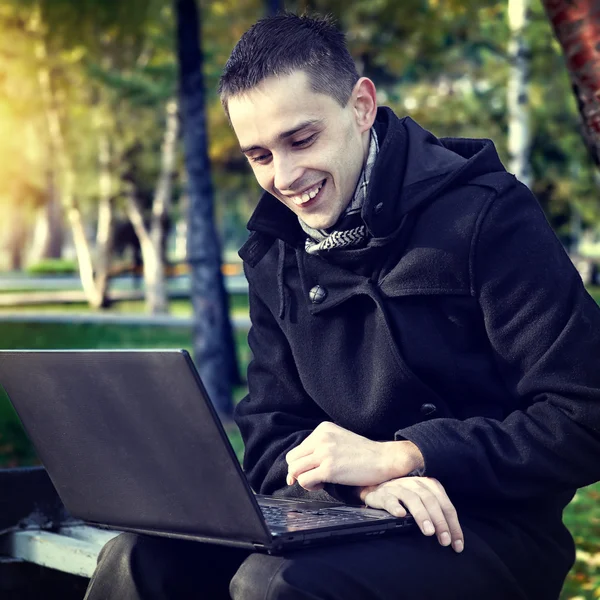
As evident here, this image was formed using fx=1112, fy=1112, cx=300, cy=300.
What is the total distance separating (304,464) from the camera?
8.87ft

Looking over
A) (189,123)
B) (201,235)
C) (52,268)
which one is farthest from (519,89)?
(52,268)

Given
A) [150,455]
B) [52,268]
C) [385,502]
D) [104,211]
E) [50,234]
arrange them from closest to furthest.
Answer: [150,455] < [385,502] < [104,211] < [52,268] < [50,234]

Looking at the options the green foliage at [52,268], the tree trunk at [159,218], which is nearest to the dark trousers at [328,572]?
the tree trunk at [159,218]

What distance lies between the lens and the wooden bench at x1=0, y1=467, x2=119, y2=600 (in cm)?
336

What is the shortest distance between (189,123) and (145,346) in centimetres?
568

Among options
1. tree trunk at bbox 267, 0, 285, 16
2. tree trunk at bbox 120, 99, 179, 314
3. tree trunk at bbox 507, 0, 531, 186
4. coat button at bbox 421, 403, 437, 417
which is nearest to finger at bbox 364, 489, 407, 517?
coat button at bbox 421, 403, 437, 417

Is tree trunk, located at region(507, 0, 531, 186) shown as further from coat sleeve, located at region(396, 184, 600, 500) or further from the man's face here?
coat sleeve, located at region(396, 184, 600, 500)

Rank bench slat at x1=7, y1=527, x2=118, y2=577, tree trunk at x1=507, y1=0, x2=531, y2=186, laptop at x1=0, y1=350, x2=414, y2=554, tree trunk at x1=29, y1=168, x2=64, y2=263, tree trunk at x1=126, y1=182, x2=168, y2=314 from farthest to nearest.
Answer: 1. tree trunk at x1=29, y1=168, x2=64, y2=263
2. tree trunk at x1=126, y1=182, x2=168, y2=314
3. tree trunk at x1=507, y1=0, x2=531, y2=186
4. bench slat at x1=7, y1=527, x2=118, y2=577
5. laptop at x1=0, y1=350, x2=414, y2=554

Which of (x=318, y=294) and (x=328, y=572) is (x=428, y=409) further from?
(x=328, y=572)

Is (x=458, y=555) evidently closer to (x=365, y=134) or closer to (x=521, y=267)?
(x=521, y=267)

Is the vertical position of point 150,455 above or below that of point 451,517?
above

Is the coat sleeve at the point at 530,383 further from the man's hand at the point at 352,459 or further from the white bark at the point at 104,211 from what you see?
the white bark at the point at 104,211

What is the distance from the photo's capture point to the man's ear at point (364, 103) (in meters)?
2.91

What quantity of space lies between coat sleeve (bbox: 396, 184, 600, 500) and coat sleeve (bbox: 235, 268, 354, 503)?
458 millimetres
